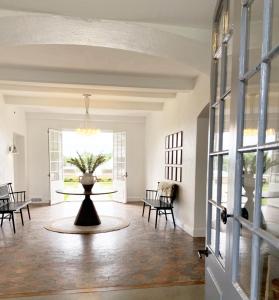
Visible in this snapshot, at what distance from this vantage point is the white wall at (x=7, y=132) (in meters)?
5.52

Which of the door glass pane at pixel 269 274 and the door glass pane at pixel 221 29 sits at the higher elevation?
the door glass pane at pixel 221 29

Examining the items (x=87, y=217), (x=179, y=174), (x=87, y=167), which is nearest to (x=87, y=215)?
(x=87, y=217)

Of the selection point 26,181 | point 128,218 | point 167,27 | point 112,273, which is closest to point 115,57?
point 167,27

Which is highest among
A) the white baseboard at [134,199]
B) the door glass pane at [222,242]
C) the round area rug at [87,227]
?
the door glass pane at [222,242]

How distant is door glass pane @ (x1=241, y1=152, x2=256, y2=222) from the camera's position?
103cm

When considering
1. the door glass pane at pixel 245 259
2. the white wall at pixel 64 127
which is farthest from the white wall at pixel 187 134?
the door glass pane at pixel 245 259

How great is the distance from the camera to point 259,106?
38.6 inches

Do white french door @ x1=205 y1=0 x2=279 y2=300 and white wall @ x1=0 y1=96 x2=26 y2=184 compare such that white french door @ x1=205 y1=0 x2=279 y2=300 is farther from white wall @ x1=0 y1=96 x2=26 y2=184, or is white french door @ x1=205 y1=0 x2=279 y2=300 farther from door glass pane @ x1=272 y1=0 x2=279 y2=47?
white wall @ x1=0 y1=96 x2=26 y2=184

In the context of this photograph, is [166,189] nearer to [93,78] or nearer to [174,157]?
[174,157]

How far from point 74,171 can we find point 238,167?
1305 centimetres

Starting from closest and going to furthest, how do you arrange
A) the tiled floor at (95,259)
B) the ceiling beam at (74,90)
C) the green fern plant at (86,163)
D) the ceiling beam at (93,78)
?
the tiled floor at (95,259) < the ceiling beam at (93,78) < the ceiling beam at (74,90) < the green fern plant at (86,163)

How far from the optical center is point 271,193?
1.00 metres

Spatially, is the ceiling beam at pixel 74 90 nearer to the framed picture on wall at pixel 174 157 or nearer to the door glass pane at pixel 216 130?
the framed picture on wall at pixel 174 157

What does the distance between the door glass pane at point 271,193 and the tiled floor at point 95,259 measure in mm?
2191
